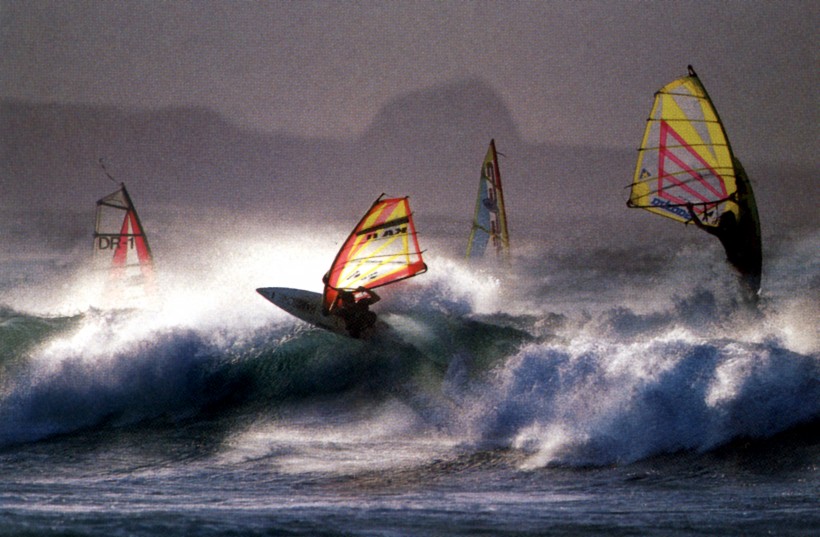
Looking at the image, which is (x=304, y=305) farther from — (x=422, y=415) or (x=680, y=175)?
(x=680, y=175)

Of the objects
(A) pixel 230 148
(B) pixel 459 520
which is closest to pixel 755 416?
(B) pixel 459 520

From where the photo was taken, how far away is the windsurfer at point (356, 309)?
24.2ft

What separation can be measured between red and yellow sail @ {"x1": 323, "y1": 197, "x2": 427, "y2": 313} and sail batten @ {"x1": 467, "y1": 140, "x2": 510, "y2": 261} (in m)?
3.34

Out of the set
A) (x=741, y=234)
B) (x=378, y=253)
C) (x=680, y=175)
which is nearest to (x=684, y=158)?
(x=680, y=175)

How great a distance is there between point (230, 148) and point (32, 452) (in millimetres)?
9394

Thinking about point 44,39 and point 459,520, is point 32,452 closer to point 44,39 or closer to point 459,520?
point 459,520

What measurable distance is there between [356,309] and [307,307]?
30.2 inches

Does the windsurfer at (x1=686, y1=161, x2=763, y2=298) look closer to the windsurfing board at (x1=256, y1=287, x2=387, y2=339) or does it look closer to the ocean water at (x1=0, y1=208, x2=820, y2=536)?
the ocean water at (x1=0, y1=208, x2=820, y2=536)

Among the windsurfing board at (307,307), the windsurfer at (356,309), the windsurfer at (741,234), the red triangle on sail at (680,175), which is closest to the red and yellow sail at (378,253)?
the windsurfer at (356,309)

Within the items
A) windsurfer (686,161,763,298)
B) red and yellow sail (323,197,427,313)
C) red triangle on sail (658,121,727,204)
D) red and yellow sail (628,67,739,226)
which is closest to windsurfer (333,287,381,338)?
red and yellow sail (323,197,427,313)

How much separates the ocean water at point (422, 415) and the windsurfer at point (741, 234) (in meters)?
0.36

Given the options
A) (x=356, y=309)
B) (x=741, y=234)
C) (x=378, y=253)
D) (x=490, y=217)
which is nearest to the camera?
(x=378, y=253)

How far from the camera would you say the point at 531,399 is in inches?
260

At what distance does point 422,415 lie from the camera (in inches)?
273
